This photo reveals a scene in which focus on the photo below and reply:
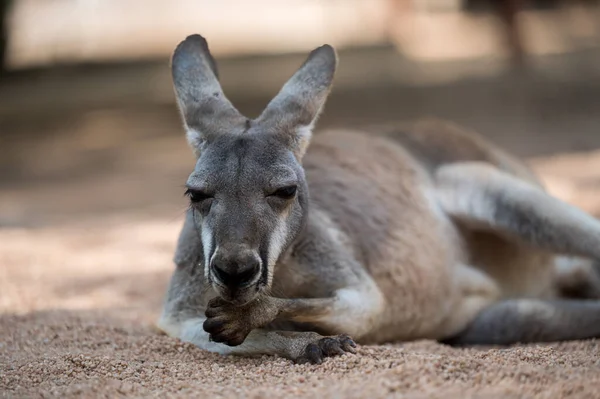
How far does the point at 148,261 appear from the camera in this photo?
603cm

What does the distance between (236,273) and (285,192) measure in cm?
48

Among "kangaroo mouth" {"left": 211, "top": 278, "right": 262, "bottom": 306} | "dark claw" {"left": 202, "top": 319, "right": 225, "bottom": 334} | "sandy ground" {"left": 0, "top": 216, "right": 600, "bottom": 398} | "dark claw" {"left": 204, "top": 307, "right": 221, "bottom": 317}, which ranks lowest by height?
"sandy ground" {"left": 0, "top": 216, "right": 600, "bottom": 398}

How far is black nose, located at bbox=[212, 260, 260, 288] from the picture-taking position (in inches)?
121

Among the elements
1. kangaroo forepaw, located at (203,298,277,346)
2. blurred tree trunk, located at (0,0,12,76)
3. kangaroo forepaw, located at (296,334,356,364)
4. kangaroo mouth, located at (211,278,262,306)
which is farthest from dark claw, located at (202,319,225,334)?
blurred tree trunk, located at (0,0,12,76)

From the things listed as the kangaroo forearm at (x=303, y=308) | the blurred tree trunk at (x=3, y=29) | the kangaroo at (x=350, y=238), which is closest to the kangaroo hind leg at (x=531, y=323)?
the kangaroo at (x=350, y=238)

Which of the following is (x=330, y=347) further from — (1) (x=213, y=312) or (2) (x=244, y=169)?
(2) (x=244, y=169)

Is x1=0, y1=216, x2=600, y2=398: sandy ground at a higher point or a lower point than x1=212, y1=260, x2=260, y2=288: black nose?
lower

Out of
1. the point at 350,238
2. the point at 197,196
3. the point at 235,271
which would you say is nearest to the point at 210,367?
the point at 235,271

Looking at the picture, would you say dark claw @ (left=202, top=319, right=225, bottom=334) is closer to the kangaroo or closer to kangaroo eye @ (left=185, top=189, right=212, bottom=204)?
the kangaroo

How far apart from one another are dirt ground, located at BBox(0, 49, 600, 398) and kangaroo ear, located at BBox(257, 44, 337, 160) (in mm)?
996

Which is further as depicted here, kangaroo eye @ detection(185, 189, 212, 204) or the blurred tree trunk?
the blurred tree trunk

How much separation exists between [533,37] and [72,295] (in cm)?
1080

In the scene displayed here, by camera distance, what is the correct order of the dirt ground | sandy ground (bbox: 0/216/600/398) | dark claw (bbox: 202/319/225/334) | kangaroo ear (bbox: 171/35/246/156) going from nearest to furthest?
sandy ground (bbox: 0/216/600/398)
the dirt ground
dark claw (bbox: 202/319/225/334)
kangaroo ear (bbox: 171/35/246/156)

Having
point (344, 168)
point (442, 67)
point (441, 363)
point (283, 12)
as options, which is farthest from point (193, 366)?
point (283, 12)
